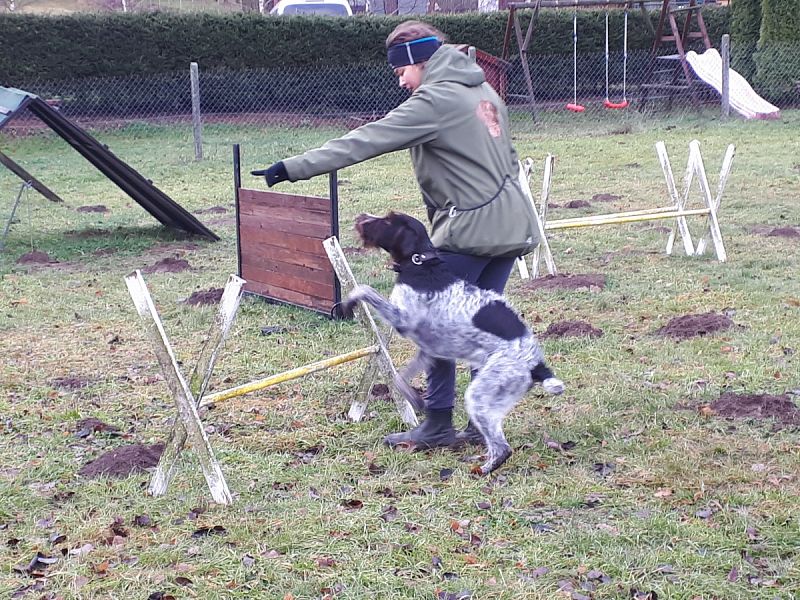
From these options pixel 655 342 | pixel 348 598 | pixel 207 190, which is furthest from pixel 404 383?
pixel 207 190

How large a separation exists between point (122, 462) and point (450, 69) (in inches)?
91.4

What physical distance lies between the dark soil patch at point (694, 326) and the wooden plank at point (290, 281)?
228 centimetres

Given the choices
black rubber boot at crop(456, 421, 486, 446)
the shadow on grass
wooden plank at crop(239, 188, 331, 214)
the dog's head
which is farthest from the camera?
the shadow on grass

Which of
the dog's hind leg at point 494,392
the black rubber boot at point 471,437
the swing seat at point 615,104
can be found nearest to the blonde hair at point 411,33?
the dog's hind leg at point 494,392

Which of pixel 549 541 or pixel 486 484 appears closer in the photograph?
pixel 549 541

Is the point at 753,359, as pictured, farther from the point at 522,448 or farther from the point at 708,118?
the point at 708,118

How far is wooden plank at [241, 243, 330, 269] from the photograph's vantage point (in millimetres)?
6828

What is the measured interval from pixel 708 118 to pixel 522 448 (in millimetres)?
14781

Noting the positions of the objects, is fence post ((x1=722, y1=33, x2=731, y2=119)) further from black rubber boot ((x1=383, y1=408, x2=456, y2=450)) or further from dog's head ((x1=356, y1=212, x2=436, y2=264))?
dog's head ((x1=356, y1=212, x2=436, y2=264))

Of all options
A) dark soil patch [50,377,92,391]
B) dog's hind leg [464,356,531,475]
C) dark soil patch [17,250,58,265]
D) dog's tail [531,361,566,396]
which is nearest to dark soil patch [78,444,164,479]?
dark soil patch [50,377,92,391]

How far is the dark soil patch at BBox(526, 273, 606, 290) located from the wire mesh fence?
10304 millimetres

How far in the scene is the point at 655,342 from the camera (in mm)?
6133

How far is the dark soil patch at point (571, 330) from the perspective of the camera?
629cm

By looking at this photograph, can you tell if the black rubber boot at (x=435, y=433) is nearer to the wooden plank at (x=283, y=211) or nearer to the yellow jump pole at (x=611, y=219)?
the wooden plank at (x=283, y=211)
